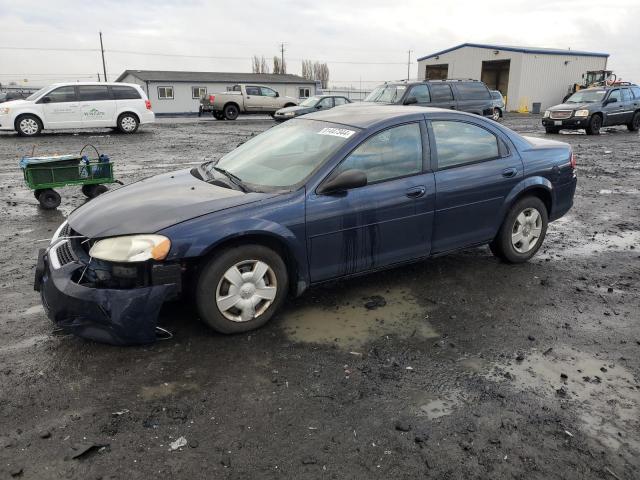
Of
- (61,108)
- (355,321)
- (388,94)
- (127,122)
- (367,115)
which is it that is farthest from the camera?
(127,122)

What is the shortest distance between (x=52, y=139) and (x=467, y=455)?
18087 millimetres

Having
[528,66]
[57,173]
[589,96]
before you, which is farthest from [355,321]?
[528,66]

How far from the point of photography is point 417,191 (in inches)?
166

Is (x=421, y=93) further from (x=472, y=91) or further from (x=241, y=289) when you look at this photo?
(x=241, y=289)

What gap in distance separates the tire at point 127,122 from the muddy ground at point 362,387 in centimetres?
1517

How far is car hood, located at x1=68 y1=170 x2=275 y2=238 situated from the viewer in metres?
3.44

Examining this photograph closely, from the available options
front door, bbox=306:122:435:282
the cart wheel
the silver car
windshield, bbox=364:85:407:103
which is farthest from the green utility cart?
the silver car

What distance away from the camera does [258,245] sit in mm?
3646

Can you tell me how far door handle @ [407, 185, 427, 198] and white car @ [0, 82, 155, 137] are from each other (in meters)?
17.1

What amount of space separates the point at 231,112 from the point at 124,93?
932 cm

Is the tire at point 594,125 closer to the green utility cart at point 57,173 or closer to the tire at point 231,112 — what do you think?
the tire at point 231,112

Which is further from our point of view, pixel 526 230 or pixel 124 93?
pixel 124 93

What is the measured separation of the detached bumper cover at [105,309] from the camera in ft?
10.6

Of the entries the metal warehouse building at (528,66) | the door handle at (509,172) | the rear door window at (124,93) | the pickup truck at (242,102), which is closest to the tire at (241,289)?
the door handle at (509,172)
